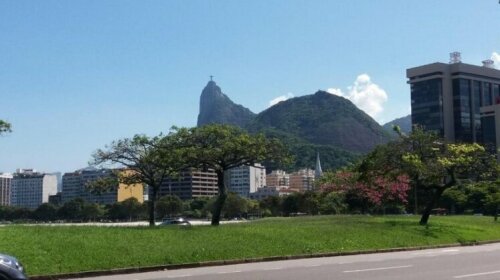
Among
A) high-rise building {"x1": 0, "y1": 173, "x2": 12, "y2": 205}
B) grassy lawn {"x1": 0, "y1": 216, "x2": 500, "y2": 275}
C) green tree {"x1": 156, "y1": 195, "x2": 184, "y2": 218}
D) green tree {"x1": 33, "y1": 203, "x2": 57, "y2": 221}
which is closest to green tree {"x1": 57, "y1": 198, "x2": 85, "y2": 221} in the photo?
green tree {"x1": 33, "y1": 203, "x2": 57, "y2": 221}

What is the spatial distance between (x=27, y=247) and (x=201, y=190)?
13628 cm

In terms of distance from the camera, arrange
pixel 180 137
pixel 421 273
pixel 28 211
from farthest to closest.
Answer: pixel 28 211 < pixel 180 137 < pixel 421 273

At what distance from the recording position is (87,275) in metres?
16.7

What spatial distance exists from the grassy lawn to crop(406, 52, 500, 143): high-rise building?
119m

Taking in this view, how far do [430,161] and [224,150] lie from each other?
13.4 m

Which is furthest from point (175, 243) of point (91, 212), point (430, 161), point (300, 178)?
point (300, 178)

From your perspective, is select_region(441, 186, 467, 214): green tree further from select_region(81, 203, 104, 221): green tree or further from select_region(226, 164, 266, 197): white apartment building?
select_region(226, 164, 266, 197): white apartment building

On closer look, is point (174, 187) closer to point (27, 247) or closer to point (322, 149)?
point (322, 149)

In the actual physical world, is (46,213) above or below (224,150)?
below

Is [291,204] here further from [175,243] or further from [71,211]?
[175,243]

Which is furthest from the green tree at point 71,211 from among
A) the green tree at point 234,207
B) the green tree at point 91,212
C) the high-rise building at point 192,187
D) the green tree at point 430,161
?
the green tree at point 430,161

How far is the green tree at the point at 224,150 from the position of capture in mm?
32312

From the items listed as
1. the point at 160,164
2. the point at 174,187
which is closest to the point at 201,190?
the point at 174,187

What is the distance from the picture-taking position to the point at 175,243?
21.0 m
